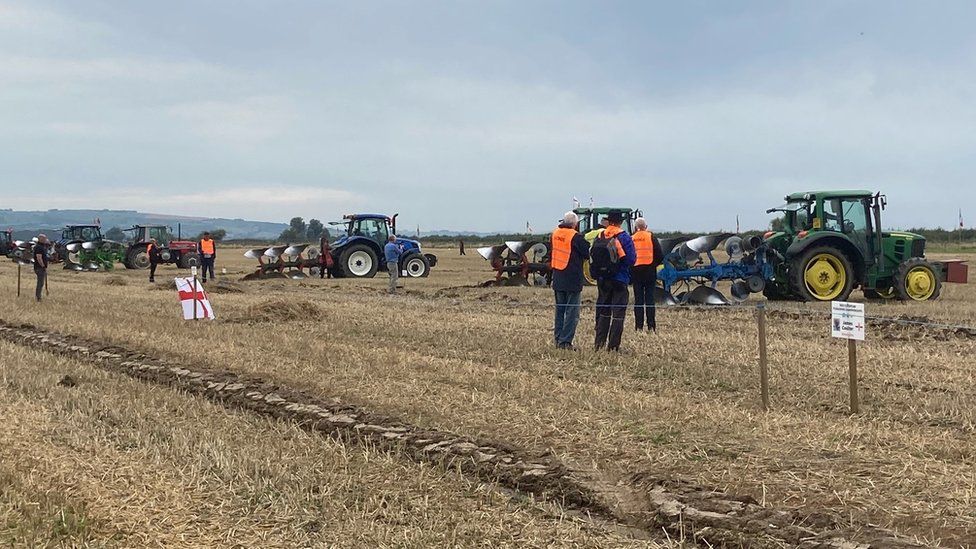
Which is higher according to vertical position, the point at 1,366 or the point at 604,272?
the point at 604,272

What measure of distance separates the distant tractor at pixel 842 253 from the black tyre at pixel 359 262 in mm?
12232

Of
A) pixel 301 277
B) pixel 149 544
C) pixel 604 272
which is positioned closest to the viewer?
pixel 149 544

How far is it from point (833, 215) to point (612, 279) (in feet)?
22.7

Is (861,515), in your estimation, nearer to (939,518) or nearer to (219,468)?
(939,518)

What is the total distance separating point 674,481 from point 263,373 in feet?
14.0

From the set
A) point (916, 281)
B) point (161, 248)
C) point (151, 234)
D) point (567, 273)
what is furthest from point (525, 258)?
point (151, 234)

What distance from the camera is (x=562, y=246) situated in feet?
30.2

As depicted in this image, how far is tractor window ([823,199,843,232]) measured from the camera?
14.3 m

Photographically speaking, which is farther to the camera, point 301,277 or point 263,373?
point 301,277

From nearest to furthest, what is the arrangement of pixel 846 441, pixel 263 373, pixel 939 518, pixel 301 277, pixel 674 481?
1. pixel 939 518
2. pixel 674 481
3. pixel 846 441
4. pixel 263 373
5. pixel 301 277

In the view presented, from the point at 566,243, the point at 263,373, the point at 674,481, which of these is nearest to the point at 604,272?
the point at 566,243

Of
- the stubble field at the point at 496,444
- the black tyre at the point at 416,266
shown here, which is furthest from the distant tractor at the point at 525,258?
the stubble field at the point at 496,444

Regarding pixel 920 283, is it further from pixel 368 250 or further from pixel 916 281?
pixel 368 250

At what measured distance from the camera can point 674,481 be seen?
448 cm
